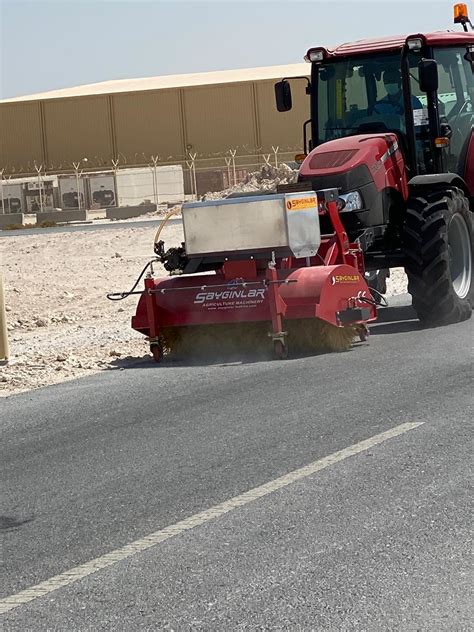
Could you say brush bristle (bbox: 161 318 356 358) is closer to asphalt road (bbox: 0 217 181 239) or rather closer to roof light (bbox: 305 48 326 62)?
roof light (bbox: 305 48 326 62)

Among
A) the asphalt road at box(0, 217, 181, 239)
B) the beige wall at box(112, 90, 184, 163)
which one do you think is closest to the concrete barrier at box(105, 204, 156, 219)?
the asphalt road at box(0, 217, 181, 239)

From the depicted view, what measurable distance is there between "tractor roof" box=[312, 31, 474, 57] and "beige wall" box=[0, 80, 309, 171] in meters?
58.0

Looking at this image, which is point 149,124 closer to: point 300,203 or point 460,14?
point 460,14

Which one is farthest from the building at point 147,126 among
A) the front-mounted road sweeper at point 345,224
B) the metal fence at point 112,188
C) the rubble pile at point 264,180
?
the front-mounted road sweeper at point 345,224

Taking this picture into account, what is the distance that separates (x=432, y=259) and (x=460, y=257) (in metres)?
1.06

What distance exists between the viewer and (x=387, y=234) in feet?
44.5

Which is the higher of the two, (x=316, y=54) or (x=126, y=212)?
(x=316, y=54)

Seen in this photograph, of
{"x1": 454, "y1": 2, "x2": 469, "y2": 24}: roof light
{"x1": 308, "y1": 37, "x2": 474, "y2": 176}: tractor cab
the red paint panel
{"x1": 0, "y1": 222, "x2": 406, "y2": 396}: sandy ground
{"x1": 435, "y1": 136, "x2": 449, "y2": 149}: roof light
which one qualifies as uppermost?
{"x1": 454, "y1": 2, "x2": 469, "y2": 24}: roof light

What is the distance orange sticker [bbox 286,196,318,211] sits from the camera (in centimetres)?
1150

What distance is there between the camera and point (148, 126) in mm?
75250

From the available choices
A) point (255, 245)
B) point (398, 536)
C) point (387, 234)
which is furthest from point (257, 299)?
point (398, 536)

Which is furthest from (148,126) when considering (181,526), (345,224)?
(181,526)

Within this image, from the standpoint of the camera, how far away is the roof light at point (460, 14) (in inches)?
592

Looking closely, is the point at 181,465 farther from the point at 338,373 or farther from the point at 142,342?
the point at 142,342
